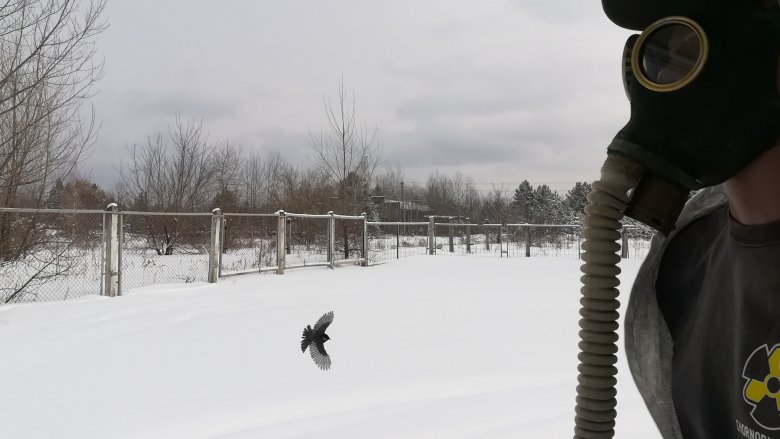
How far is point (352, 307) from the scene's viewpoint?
687 cm

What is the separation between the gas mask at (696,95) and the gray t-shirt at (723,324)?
13 cm

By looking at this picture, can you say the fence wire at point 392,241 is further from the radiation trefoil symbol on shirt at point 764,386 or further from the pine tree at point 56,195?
the radiation trefoil symbol on shirt at point 764,386

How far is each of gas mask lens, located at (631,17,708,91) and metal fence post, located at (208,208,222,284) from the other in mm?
9527

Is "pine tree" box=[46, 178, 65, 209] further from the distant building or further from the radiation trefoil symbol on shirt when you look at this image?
the distant building

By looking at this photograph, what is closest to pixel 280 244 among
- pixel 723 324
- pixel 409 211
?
pixel 723 324

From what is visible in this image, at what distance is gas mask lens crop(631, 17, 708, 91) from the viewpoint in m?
0.56

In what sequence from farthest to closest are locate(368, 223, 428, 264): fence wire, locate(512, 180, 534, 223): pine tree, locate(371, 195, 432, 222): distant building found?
locate(512, 180, 534, 223): pine tree
locate(371, 195, 432, 222): distant building
locate(368, 223, 428, 264): fence wire

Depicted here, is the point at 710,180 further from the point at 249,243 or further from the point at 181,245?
the point at 181,245

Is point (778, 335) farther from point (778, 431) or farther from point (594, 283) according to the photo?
point (594, 283)

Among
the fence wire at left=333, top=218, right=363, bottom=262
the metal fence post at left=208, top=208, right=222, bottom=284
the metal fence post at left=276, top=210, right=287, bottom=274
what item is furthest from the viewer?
the fence wire at left=333, top=218, right=363, bottom=262

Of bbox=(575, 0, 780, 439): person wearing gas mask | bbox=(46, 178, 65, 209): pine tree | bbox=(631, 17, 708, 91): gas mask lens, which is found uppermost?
bbox=(46, 178, 65, 209): pine tree

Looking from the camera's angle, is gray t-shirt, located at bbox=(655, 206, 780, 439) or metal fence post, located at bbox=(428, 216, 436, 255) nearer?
gray t-shirt, located at bbox=(655, 206, 780, 439)

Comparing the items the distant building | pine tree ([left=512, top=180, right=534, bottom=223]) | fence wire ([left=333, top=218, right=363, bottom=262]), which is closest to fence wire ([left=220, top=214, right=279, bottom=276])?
fence wire ([left=333, top=218, right=363, bottom=262])

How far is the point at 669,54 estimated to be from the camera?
579 mm
